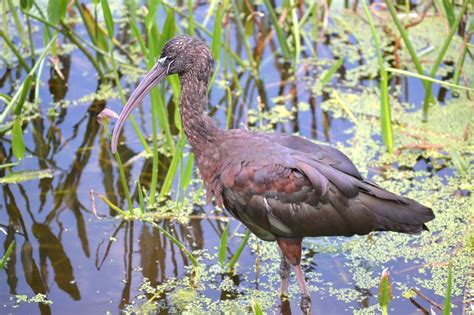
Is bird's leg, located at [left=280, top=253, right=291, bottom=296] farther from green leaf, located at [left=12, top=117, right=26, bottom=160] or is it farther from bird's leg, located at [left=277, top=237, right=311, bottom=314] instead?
green leaf, located at [left=12, top=117, right=26, bottom=160]

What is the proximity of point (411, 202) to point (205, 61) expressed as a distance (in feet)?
4.02

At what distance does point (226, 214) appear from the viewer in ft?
18.6

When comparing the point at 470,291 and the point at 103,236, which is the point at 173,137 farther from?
the point at 470,291

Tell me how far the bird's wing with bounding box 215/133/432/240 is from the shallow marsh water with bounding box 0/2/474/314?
19.8 inches

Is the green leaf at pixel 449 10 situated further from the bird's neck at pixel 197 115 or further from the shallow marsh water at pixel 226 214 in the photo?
the bird's neck at pixel 197 115

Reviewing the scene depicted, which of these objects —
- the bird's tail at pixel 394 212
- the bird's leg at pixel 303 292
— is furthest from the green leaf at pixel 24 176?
the bird's tail at pixel 394 212

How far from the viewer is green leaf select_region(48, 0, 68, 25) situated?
563cm

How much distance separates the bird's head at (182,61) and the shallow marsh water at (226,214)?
64 centimetres

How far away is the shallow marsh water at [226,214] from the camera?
4953 mm

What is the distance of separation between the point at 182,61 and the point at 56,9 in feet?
4.36

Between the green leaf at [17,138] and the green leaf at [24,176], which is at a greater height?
the green leaf at [17,138]

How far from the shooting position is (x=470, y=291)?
4863 millimetres

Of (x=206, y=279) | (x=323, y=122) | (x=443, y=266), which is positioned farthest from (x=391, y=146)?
(x=206, y=279)

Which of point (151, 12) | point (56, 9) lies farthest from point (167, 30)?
point (56, 9)
